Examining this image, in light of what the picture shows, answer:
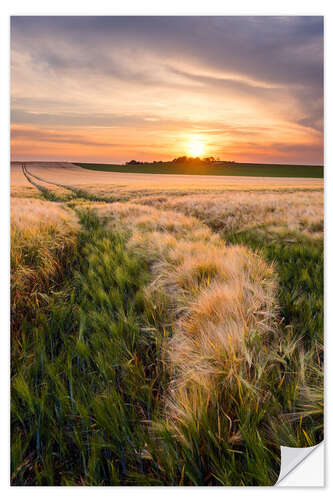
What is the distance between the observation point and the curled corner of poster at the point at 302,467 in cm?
121

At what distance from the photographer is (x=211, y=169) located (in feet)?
6.57

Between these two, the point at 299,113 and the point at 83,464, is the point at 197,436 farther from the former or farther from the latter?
the point at 299,113

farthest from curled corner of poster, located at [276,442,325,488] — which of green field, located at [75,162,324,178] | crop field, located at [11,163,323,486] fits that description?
green field, located at [75,162,324,178]

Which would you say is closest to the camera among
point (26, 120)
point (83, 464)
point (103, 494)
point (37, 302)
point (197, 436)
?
point (197, 436)

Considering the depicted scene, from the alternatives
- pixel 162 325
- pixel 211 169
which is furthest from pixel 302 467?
pixel 211 169

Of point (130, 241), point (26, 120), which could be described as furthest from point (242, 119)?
point (26, 120)

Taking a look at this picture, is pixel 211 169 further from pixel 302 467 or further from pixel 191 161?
pixel 302 467

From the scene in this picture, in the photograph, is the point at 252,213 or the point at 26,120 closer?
the point at 26,120

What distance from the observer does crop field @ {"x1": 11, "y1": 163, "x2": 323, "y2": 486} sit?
44.9 inches

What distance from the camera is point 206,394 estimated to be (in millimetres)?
1139

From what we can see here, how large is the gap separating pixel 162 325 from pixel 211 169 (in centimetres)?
109

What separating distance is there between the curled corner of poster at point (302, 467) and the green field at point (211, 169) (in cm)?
148

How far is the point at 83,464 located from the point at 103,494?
231 mm

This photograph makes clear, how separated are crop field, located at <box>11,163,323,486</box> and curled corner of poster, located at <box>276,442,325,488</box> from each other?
63 millimetres
